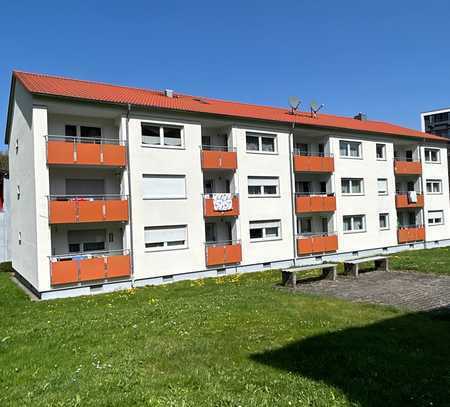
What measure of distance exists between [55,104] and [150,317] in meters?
11.6

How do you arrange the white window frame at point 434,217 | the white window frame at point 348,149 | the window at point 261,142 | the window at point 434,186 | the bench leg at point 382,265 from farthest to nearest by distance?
1. the window at point 434,186
2. the white window frame at point 434,217
3. the white window frame at point 348,149
4. the window at point 261,142
5. the bench leg at point 382,265

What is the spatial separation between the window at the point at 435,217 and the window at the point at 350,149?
373 inches

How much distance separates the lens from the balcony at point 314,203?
2417 cm

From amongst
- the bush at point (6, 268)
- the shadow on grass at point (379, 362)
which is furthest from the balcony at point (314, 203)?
the bush at point (6, 268)

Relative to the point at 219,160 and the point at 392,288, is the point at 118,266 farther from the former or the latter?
the point at 392,288

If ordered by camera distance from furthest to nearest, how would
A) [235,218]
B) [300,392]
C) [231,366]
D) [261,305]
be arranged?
[235,218] → [261,305] → [231,366] → [300,392]

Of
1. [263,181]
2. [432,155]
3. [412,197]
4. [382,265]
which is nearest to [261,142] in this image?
[263,181]

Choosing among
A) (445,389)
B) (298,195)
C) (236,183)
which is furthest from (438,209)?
(445,389)

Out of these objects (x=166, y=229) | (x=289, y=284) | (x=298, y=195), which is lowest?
(x=289, y=284)

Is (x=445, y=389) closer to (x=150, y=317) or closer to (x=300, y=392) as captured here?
(x=300, y=392)

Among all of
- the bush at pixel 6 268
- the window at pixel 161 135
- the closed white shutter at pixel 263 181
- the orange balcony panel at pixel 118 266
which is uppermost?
the window at pixel 161 135

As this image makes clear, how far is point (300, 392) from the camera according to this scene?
507 centimetres

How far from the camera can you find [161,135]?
65.8 ft

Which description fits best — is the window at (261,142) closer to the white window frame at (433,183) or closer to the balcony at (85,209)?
the balcony at (85,209)
